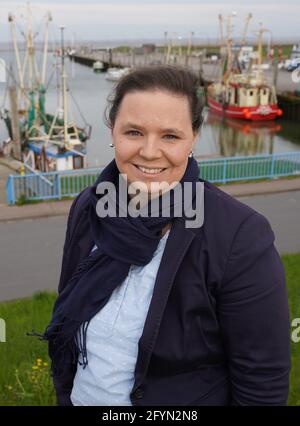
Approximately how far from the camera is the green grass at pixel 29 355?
359 centimetres

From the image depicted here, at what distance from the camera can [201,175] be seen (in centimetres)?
Result: 1138

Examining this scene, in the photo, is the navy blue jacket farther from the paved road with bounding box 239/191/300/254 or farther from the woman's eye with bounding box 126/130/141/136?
the paved road with bounding box 239/191/300/254

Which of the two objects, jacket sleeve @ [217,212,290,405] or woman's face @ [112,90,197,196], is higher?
woman's face @ [112,90,197,196]

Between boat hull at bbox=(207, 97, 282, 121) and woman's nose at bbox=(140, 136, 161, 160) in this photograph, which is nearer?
woman's nose at bbox=(140, 136, 161, 160)

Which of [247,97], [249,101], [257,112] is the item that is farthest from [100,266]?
[247,97]

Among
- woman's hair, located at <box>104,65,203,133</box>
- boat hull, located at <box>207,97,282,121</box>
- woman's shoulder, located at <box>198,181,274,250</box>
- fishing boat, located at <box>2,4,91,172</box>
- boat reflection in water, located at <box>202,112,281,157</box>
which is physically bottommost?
boat reflection in water, located at <box>202,112,281,157</box>

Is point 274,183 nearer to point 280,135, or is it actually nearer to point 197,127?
point 197,127

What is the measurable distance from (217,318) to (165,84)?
78 cm

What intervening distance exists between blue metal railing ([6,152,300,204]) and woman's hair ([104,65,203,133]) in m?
9.01

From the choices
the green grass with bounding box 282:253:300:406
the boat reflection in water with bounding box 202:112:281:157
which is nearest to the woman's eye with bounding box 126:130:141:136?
the green grass with bounding box 282:253:300:406

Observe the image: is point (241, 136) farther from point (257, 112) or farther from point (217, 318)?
point (217, 318)

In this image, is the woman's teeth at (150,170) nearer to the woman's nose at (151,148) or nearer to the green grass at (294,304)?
the woman's nose at (151,148)

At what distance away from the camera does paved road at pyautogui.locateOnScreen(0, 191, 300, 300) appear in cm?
678

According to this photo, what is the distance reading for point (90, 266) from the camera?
5.98 feet
